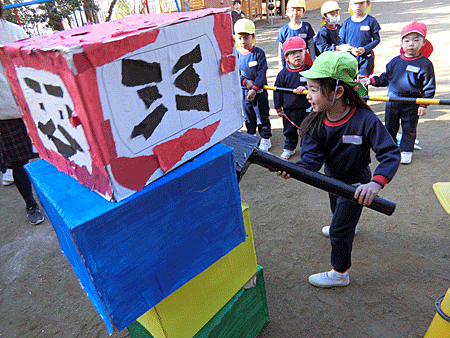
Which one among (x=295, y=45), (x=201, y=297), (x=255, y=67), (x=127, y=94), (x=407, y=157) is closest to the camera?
(x=127, y=94)

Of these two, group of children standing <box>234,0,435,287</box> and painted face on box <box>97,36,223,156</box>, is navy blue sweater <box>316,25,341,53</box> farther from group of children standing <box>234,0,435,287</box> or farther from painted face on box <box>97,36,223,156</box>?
painted face on box <box>97,36,223,156</box>

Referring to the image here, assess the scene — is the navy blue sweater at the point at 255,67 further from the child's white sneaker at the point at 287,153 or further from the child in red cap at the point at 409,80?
the child in red cap at the point at 409,80

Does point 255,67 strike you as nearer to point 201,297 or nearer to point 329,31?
point 329,31

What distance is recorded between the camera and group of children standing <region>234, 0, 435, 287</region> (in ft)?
5.04

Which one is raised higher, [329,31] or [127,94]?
[127,94]

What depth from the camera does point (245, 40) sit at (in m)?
3.79

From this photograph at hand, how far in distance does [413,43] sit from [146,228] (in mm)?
3196

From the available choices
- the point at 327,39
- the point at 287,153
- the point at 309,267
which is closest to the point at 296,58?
the point at 287,153

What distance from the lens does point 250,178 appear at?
11.7ft

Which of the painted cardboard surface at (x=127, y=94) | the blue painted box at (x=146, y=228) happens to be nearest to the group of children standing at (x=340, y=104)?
the blue painted box at (x=146, y=228)

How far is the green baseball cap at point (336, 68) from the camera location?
4.91ft

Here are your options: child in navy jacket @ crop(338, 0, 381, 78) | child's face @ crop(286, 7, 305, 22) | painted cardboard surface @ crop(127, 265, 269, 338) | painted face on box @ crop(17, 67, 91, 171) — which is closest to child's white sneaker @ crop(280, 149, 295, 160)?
child in navy jacket @ crop(338, 0, 381, 78)

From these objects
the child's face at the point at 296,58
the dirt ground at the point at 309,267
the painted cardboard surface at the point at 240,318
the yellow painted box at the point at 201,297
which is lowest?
the dirt ground at the point at 309,267

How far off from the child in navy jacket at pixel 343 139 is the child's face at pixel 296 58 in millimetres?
1777
